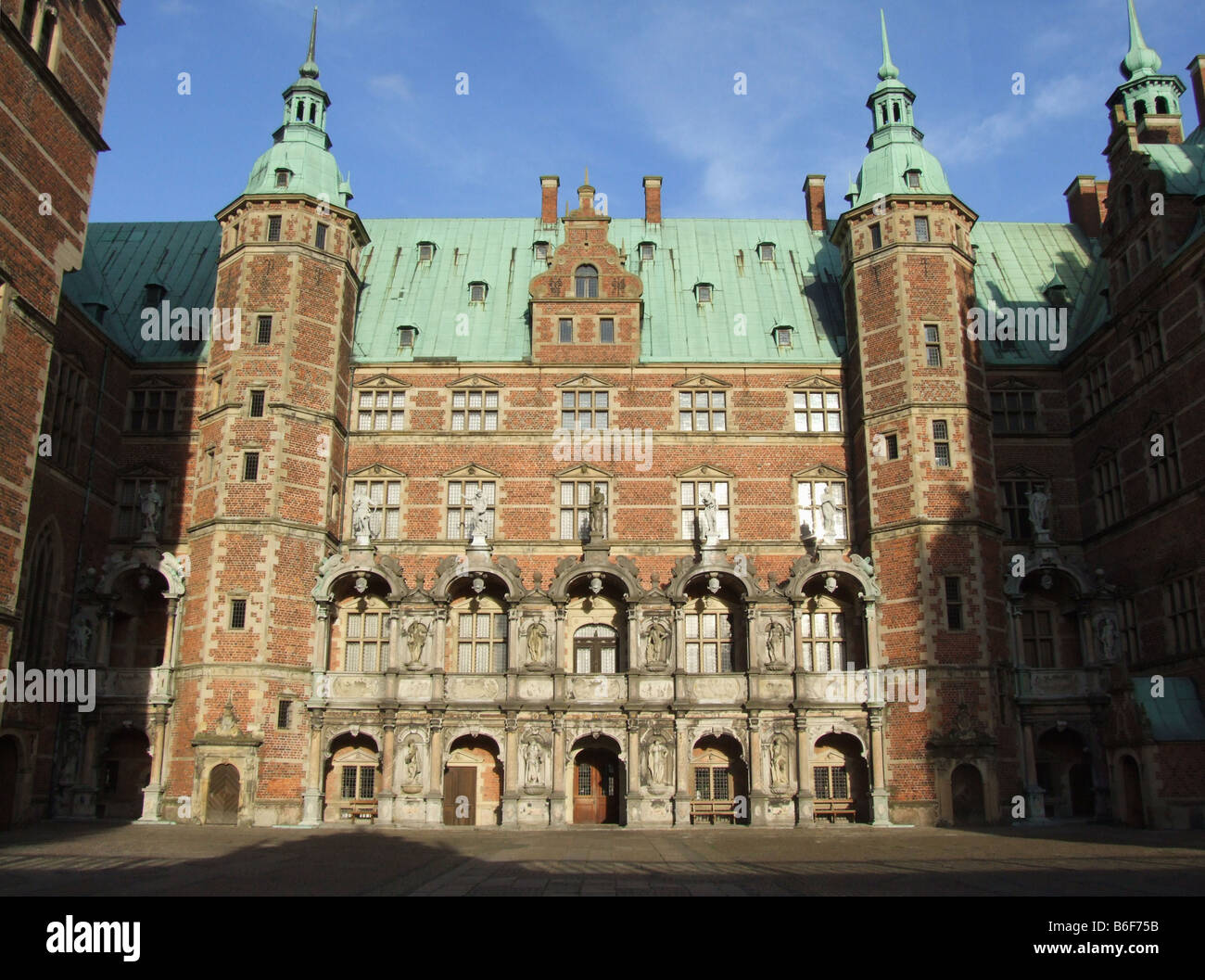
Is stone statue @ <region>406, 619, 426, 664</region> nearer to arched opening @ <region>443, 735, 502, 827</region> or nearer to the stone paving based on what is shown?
arched opening @ <region>443, 735, 502, 827</region>

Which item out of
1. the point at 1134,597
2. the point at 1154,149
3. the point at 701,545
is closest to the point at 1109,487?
the point at 1134,597

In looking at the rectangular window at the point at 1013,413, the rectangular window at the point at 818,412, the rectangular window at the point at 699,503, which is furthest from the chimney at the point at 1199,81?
the rectangular window at the point at 699,503

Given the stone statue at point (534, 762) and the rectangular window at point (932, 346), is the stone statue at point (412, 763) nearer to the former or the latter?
the stone statue at point (534, 762)

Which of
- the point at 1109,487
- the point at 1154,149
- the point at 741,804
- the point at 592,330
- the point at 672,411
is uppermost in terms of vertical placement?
the point at 1154,149

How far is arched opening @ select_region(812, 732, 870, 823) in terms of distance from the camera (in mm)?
28281

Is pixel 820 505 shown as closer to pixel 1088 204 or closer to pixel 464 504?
pixel 464 504

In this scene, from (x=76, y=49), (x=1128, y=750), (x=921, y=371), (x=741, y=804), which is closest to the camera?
(x=76, y=49)

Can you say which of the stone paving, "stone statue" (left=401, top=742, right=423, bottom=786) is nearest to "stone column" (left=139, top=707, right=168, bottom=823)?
the stone paving

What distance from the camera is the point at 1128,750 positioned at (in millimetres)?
26125

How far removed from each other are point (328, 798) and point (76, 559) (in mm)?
9781

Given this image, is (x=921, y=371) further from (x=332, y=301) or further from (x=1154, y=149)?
(x=332, y=301)

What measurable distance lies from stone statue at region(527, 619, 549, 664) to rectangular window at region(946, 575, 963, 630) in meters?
11.2

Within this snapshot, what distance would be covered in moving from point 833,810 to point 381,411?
59.6ft

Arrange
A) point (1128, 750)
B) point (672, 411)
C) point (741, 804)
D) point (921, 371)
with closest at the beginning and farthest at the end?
1. point (1128, 750)
2. point (741, 804)
3. point (921, 371)
4. point (672, 411)
